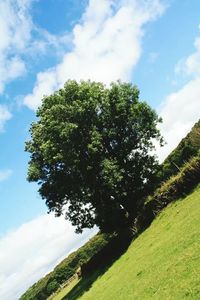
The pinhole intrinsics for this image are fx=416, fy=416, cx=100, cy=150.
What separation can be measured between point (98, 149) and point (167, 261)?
2712 cm

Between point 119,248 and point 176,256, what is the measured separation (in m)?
24.9

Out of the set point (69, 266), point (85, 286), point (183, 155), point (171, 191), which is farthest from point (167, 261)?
point (69, 266)

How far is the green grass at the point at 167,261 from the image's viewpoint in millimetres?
18578

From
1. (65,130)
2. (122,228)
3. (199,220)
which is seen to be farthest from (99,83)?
(199,220)

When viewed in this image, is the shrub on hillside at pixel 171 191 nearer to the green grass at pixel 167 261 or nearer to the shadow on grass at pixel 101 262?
the green grass at pixel 167 261

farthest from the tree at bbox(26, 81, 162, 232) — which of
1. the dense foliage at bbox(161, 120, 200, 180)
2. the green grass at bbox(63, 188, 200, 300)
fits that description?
the green grass at bbox(63, 188, 200, 300)

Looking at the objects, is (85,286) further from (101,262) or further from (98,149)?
(98,149)

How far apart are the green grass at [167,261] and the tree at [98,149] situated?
967 centimetres

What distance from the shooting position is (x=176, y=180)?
40.2 m

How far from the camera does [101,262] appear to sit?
167ft

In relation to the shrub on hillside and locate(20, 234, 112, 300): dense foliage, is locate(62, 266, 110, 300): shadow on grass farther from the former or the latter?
locate(20, 234, 112, 300): dense foliage

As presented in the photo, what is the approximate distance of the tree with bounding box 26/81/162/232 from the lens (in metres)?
48.8

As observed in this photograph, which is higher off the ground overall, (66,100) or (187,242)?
(66,100)

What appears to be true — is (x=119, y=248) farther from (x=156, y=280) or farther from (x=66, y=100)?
(x=156, y=280)
